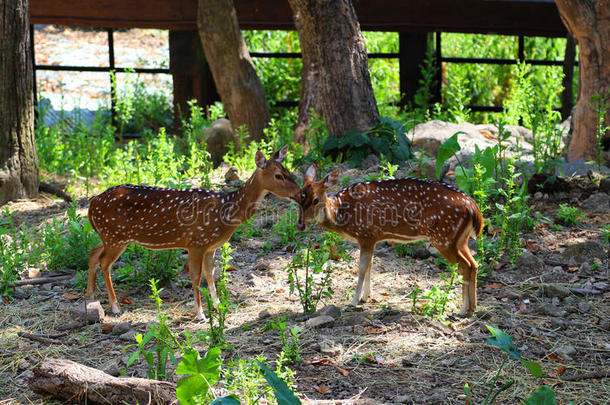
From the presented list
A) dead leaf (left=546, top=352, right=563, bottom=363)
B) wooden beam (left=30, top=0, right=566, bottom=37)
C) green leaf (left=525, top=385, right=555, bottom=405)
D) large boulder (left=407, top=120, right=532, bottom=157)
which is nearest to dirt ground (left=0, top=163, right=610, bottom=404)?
dead leaf (left=546, top=352, right=563, bottom=363)

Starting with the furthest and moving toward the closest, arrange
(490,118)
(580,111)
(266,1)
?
(490,118) → (266,1) → (580,111)

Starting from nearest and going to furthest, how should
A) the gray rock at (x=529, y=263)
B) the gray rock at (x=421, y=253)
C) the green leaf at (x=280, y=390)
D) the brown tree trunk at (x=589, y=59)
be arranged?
the green leaf at (x=280, y=390) → the gray rock at (x=529, y=263) → the gray rock at (x=421, y=253) → the brown tree trunk at (x=589, y=59)

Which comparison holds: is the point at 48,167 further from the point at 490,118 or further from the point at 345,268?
the point at 490,118

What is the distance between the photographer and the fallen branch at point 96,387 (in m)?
4.45

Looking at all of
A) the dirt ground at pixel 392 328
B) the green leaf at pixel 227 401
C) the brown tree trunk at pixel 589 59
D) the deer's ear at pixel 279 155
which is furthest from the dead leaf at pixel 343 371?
the brown tree trunk at pixel 589 59

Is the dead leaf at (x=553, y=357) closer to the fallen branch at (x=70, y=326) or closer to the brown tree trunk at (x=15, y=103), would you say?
the fallen branch at (x=70, y=326)

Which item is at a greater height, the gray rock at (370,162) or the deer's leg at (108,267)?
the gray rock at (370,162)

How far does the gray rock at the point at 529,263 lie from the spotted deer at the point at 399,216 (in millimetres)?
1047

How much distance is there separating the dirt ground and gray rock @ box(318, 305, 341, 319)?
93mm

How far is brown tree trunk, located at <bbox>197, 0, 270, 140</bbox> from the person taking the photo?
1095 centimetres

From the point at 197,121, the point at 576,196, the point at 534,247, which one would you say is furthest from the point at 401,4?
the point at 534,247

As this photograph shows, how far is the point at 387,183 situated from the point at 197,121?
5.13m

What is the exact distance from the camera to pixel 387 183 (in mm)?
6059

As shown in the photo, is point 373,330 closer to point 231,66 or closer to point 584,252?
point 584,252
